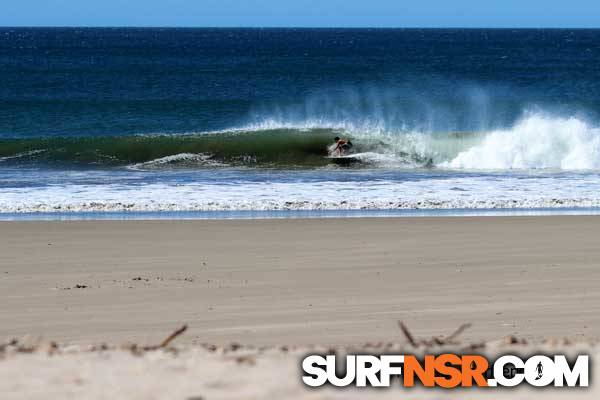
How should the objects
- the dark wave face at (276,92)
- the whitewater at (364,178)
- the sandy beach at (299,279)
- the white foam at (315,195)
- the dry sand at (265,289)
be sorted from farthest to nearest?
1. the dark wave face at (276,92)
2. the whitewater at (364,178)
3. the white foam at (315,195)
4. the sandy beach at (299,279)
5. the dry sand at (265,289)

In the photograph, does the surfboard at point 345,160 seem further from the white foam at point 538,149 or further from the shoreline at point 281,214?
the shoreline at point 281,214

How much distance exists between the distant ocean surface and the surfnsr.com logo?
1069 cm

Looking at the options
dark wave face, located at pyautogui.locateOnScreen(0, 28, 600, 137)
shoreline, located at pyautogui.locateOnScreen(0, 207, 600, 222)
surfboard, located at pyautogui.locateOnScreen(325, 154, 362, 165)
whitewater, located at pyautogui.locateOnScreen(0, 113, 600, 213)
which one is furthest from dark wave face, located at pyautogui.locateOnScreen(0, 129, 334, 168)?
shoreline, located at pyautogui.locateOnScreen(0, 207, 600, 222)

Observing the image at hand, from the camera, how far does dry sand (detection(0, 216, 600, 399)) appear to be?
15.3 feet

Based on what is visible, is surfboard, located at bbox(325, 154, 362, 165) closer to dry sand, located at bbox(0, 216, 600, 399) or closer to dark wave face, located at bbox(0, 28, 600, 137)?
dark wave face, located at bbox(0, 28, 600, 137)

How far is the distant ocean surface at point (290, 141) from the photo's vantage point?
54.5 ft

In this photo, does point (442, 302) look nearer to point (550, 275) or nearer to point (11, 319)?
point (550, 275)

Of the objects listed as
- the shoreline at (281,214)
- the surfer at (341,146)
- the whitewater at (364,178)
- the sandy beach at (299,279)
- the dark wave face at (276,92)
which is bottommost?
the sandy beach at (299,279)

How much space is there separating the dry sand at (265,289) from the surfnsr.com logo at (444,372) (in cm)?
Result: 11

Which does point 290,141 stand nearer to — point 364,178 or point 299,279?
point 364,178

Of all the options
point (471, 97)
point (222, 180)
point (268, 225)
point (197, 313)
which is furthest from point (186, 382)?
point (471, 97)

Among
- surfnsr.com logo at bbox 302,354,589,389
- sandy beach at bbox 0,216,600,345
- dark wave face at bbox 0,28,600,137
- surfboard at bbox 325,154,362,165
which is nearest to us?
surfnsr.com logo at bbox 302,354,589,389

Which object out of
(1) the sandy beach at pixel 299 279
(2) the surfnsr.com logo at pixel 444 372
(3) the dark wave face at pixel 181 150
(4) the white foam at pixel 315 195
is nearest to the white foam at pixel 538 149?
(4) the white foam at pixel 315 195

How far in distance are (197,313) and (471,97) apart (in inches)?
1667
